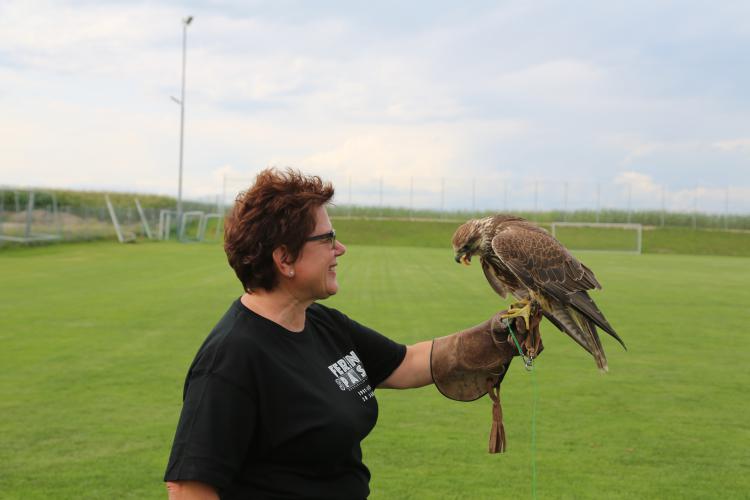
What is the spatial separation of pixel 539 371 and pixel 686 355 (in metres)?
2.38

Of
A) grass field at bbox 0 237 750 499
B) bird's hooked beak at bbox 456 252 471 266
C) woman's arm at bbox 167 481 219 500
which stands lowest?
grass field at bbox 0 237 750 499

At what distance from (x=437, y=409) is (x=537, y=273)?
3294mm

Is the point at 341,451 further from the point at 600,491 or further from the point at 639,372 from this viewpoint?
the point at 639,372

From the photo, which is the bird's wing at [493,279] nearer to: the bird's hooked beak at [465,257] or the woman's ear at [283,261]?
the bird's hooked beak at [465,257]

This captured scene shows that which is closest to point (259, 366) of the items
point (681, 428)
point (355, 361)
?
point (355, 361)

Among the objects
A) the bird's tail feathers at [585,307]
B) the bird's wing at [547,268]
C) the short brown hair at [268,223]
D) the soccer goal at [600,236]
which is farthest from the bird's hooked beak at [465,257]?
the soccer goal at [600,236]

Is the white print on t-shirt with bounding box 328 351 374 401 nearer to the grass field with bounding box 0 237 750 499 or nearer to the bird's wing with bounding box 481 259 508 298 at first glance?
the bird's wing with bounding box 481 259 508 298

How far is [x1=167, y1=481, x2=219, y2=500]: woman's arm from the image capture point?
2.18 meters

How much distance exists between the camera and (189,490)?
86.1 inches

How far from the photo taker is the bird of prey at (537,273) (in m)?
3.81

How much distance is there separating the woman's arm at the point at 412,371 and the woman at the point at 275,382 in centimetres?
47

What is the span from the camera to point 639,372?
28.1 ft

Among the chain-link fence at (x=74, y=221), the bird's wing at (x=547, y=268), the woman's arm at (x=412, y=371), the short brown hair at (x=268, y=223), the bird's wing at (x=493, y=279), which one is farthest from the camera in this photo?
the chain-link fence at (x=74, y=221)

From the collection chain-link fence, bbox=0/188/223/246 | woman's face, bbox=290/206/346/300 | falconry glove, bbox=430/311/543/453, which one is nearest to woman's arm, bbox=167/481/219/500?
woman's face, bbox=290/206/346/300
